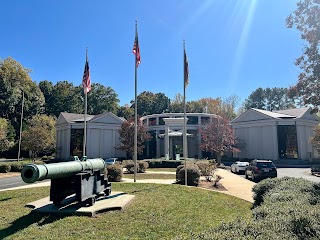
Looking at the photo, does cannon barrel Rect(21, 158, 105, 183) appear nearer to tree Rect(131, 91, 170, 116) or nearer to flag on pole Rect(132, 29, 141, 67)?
flag on pole Rect(132, 29, 141, 67)

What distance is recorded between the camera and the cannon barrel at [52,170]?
6.89 metres

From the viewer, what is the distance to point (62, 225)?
23.7ft

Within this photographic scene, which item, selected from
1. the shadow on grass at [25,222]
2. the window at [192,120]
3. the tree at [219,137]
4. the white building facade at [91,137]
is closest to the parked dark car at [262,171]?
the shadow on grass at [25,222]

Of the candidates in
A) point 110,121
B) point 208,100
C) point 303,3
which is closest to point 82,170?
point 303,3

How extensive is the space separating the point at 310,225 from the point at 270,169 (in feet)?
58.5

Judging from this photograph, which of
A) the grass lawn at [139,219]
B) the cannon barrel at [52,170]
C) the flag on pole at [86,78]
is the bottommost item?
the grass lawn at [139,219]

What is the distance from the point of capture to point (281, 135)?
4241 centimetres

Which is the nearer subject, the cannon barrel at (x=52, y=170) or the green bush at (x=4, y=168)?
the cannon barrel at (x=52, y=170)

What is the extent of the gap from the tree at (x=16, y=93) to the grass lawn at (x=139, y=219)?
164 ft

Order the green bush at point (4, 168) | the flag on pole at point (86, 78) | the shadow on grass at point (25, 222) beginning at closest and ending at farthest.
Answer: the shadow on grass at point (25, 222) → the flag on pole at point (86, 78) → the green bush at point (4, 168)

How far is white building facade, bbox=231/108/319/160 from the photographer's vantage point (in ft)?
137

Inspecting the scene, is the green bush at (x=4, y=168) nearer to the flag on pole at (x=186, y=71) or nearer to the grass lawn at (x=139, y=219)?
the grass lawn at (x=139, y=219)

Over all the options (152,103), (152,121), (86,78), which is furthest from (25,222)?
(152,103)

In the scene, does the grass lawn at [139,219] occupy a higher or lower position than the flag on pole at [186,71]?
lower
